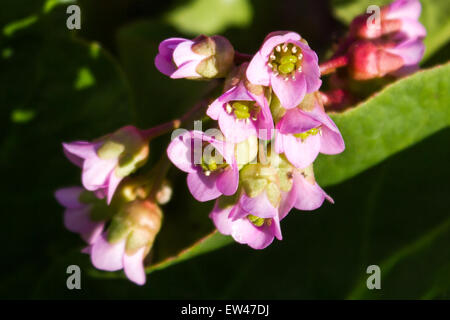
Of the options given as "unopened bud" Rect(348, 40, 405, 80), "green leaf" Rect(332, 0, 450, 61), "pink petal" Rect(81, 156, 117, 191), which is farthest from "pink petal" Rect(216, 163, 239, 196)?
"green leaf" Rect(332, 0, 450, 61)

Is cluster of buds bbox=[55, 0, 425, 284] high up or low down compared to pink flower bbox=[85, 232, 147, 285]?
up

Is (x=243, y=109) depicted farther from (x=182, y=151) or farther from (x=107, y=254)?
(x=107, y=254)

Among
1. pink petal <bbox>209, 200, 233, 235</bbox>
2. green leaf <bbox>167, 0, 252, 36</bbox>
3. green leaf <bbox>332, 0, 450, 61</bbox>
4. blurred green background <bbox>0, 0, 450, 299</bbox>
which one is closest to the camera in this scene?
pink petal <bbox>209, 200, 233, 235</bbox>

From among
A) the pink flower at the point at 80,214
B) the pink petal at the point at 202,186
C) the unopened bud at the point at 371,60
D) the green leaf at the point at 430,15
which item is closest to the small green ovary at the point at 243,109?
the pink petal at the point at 202,186

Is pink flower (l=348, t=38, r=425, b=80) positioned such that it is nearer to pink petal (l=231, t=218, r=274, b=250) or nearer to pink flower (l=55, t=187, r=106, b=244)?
pink petal (l=231, t=218, r=274, b=250)

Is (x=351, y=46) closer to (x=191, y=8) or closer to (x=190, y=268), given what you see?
(x=190, y=268)

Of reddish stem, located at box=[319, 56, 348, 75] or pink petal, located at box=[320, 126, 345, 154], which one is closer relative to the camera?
pink petal, located at box=[320, 126, 345, 154]
